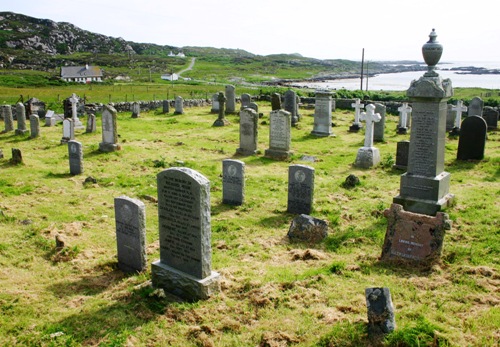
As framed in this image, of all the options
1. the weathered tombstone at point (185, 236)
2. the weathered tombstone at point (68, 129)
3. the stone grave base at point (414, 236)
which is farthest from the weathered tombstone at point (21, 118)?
the stone grave base at point (414, 236)

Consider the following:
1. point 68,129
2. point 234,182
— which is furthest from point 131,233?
point 68,129

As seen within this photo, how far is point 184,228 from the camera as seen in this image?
6625 millimetres

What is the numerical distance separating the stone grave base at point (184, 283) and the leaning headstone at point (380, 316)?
7.71ft

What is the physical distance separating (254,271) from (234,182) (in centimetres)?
414

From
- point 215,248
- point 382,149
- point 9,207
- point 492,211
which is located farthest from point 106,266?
point 382,149

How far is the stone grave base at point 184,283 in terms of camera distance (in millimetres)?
6383

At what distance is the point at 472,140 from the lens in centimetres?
1498

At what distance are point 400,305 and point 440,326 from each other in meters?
0.82

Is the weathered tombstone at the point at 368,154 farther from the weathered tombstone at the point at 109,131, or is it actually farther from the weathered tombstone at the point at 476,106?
the weathered tombstone at the point at 109,131

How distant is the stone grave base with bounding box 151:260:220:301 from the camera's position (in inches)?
251

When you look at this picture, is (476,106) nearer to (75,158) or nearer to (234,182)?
(234,182)

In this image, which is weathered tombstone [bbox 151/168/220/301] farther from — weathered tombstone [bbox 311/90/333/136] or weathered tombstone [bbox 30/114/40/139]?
weathered tombstone [bbox 30/114/40/139]

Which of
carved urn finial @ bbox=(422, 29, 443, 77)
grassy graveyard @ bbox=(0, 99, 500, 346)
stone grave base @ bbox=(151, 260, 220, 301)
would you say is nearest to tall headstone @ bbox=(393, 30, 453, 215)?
carved urn finial @ bbox=(422, 29, 443, 77)

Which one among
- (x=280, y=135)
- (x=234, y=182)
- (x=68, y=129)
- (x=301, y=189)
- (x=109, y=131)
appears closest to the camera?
(x=301, y=189)
